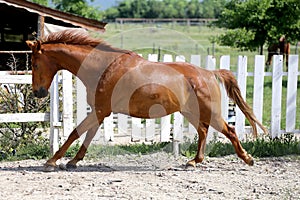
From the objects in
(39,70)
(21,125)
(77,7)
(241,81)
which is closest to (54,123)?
(21,125)

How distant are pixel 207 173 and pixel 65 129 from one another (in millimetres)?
2461

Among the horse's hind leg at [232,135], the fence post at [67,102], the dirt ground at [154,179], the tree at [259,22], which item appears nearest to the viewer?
the dirt ground at [154,179]

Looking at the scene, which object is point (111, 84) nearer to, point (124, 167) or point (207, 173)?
point (124, 167)

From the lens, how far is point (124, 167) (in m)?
7.30

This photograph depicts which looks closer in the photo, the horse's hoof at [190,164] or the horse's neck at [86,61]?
the horse's neck at [86,61]

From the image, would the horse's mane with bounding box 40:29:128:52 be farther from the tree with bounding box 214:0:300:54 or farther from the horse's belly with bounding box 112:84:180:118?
the tree with bounding box 214:0:300:54

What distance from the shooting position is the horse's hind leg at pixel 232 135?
715 cm

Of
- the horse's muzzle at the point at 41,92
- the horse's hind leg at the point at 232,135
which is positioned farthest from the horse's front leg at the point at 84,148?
the horse's hind leg at the point at 232,135

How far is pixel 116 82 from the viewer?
6805 mm

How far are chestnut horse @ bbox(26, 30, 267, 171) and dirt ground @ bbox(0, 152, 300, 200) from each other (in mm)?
544

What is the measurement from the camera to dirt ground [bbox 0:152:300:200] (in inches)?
228

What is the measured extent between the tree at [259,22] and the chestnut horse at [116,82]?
11.9 metres

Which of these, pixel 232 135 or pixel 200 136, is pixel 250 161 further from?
pixel 200 136

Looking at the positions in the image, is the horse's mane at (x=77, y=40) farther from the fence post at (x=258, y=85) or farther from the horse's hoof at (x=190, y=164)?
the fence post at (x=258, y=85)
